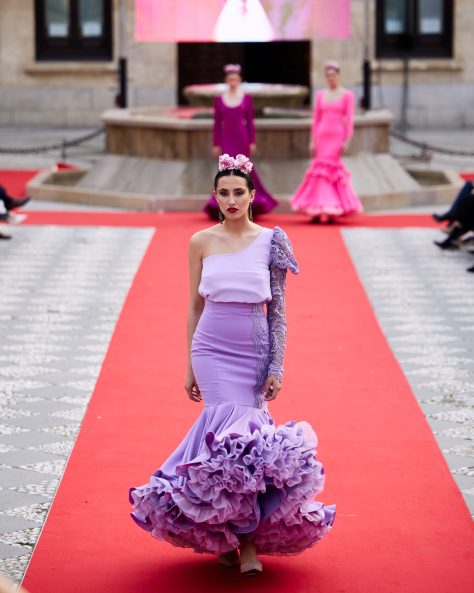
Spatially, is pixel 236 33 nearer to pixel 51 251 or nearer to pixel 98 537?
pixel 51 251

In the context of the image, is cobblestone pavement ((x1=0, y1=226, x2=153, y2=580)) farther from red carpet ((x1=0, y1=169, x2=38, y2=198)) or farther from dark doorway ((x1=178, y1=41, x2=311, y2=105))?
dark doorway ((x1=178, y1=41, x2=311, y2=105))

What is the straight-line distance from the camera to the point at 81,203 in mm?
20828

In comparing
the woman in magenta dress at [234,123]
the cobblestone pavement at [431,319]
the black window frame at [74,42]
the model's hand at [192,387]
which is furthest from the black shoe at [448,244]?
the black window frame at [74,42]

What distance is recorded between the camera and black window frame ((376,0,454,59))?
109 ft

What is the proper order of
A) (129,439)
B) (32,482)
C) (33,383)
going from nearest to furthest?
(32,482)
(129,439)
(33,383)

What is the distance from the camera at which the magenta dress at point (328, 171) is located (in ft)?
58.2

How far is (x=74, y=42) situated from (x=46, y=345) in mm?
22919

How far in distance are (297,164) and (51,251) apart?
500cm

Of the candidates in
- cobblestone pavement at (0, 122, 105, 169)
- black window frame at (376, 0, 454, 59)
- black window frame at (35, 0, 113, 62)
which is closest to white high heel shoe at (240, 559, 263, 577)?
cobblestone pavement at (0, 122, 105, 169)

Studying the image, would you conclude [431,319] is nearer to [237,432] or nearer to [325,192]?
[325,192]

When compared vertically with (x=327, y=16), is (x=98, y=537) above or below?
below

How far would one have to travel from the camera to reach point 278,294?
6.52 m

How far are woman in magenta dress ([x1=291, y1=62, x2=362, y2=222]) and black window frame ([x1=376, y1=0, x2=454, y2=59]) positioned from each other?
15.5 metres

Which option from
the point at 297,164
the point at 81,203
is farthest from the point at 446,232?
the point at 81,203
